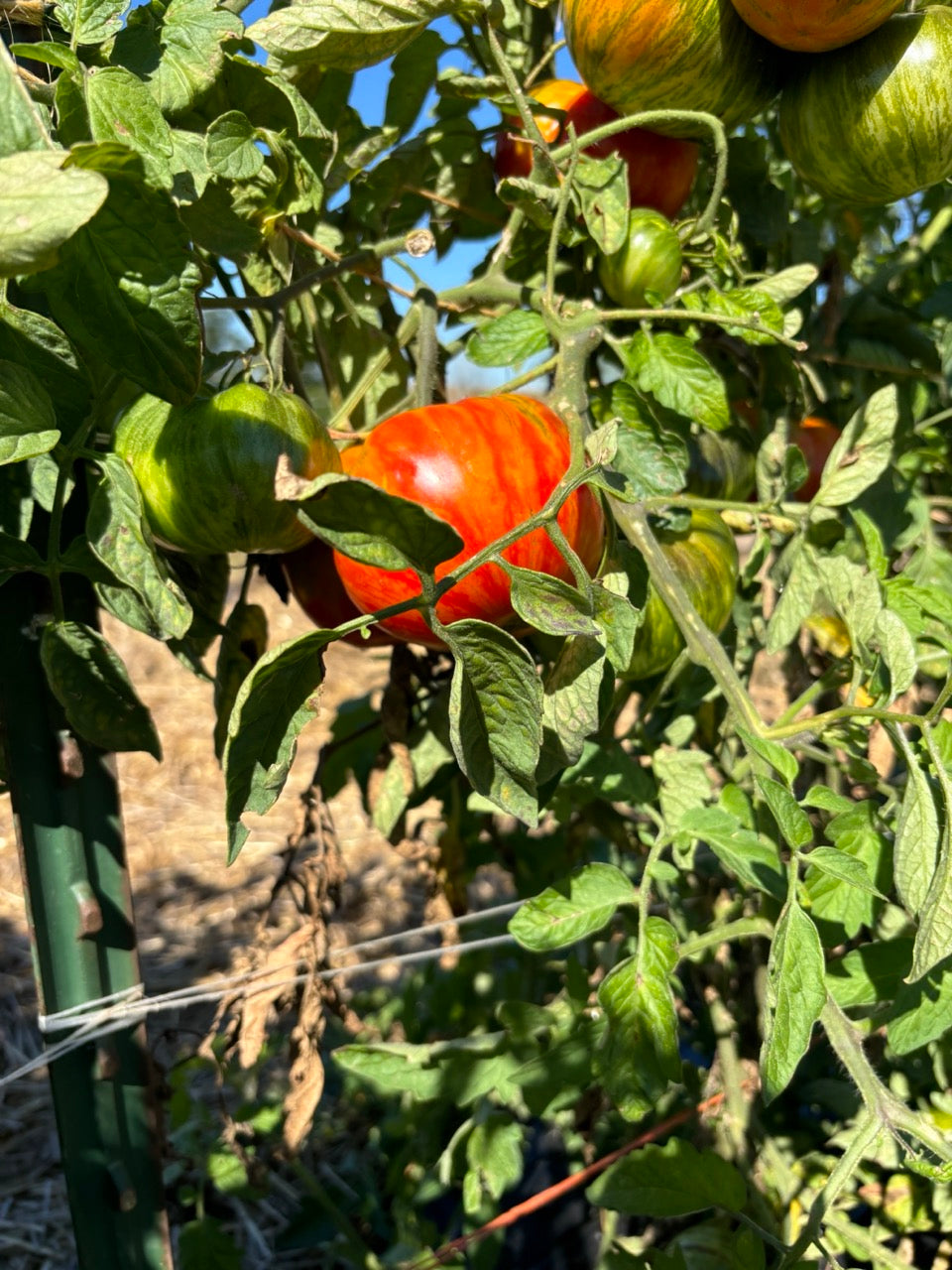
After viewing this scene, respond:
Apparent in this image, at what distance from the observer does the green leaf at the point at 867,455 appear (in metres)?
0.69

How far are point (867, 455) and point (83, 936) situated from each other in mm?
581

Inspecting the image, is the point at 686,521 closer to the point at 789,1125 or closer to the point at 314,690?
the point at 314,690

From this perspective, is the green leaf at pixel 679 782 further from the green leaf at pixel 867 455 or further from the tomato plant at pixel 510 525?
the green leaf at pixel 867 455

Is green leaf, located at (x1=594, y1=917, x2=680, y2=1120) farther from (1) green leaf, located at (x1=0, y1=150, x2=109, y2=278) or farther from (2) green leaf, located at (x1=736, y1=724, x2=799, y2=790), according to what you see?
(1) green leaf, located at (x1=0, y1=150, x2=109, y2=278)

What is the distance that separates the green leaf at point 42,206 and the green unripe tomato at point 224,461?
19 cm

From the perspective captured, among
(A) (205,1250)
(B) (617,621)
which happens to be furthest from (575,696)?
(A) (205,1250)

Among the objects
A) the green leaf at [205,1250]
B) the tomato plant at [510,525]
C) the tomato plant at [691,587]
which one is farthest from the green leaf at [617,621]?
the green leaf at [205,1250]

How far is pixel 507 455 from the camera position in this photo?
1.77 feet

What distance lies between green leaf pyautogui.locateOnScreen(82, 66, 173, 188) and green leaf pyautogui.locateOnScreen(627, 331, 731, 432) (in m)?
0.31

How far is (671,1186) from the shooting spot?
664 millimetres

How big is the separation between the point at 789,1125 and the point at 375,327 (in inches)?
35.8

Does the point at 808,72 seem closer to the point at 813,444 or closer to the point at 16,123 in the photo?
the point at 813,444

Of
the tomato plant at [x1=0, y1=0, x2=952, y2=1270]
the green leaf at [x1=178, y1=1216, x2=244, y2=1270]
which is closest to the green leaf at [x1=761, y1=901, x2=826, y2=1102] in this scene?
the tomato plant at [x1=0, y1=0, x2=952, y2=1270]

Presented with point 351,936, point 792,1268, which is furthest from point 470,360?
point 351,936
